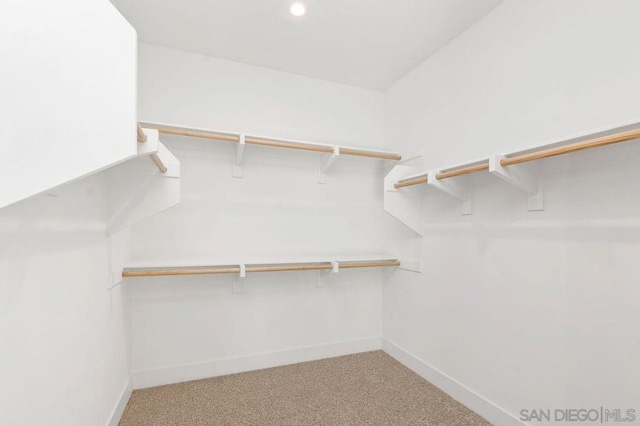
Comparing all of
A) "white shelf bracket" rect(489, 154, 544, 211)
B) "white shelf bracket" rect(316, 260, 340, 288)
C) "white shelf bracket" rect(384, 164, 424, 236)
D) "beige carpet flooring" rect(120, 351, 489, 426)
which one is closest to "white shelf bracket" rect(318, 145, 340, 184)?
"white shelf bracket" rect(384, 164, 424, 236)

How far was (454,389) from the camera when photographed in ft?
6.33

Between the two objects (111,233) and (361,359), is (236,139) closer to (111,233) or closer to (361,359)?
(111,233)

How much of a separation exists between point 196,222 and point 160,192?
1.58ft

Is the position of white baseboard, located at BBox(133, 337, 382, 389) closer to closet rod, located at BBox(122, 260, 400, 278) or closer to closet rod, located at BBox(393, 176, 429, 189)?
closet rod, located at BBox(122, 260, 400, 278)

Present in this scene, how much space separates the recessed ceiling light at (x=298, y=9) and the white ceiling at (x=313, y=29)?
3cm

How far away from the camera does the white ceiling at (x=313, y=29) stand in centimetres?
171

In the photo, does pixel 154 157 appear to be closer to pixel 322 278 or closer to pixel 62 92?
pixel 62 92

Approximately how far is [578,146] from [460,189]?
2.55 feet

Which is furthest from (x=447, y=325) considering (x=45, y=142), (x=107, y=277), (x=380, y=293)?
(x=45, y=142)

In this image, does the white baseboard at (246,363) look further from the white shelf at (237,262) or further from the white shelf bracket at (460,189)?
the white shelf bracket at (460,189)

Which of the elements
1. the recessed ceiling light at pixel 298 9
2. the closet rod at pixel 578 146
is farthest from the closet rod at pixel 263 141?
the closet rod at pixel 578 146

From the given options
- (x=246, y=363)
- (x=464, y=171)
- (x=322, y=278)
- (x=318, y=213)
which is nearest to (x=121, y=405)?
(x=246, y=363)

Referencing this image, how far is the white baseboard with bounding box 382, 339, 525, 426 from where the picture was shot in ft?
5.39

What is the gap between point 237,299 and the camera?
2264 mm
